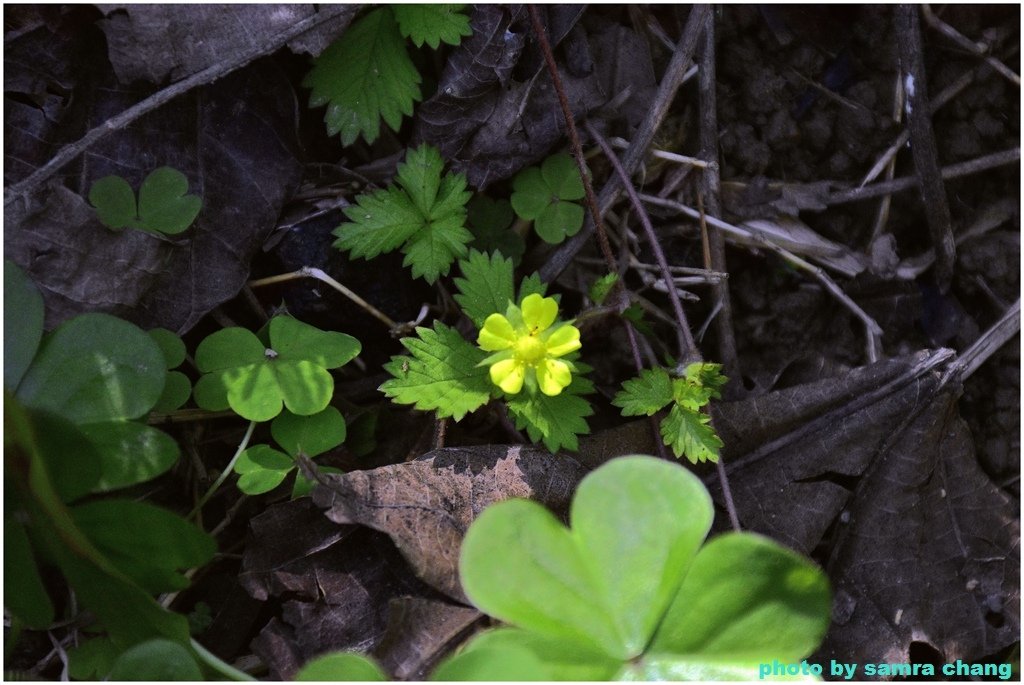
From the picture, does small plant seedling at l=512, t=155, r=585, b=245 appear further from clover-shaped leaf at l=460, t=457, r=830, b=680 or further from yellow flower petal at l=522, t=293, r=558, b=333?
clover-shaped leaf at l=460, t=457, r=830, b=680

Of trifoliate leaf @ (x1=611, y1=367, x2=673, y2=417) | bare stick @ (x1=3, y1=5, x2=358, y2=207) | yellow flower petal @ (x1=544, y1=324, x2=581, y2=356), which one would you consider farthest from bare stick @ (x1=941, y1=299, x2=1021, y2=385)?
bare stick @ (x1=3, y1=5, x2=358, y2=207)

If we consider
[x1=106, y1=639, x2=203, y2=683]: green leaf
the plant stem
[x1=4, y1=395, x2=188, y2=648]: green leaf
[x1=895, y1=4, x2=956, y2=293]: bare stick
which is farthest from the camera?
[x1=895, y1=4, x2=956, y2=293]: bare stick

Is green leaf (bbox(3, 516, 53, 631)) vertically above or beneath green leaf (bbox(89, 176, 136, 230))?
beneath

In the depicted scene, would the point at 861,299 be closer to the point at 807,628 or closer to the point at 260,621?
the point at 807,628

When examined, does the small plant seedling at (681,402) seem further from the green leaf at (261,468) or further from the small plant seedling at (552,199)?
the green leaf at (261,468)

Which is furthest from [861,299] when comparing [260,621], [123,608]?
[123,608]

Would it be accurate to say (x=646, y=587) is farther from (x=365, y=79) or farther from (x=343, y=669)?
(x=365, y=79)

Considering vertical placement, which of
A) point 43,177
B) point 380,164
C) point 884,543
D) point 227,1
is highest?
point 227,1
